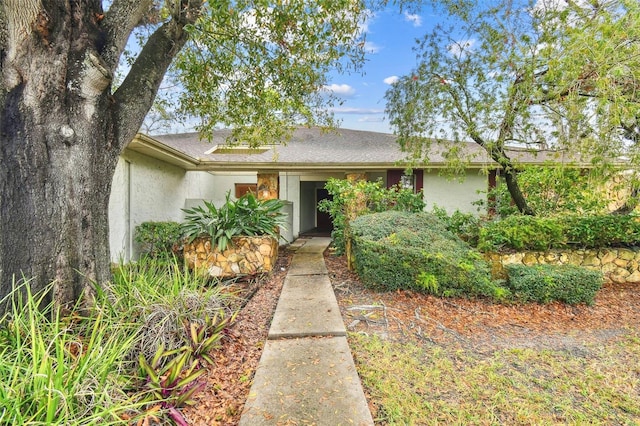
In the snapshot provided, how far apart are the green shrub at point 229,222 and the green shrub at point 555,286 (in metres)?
4.49

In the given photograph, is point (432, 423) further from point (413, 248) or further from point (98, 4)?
point (98, 4)

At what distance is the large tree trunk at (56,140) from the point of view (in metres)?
2.89

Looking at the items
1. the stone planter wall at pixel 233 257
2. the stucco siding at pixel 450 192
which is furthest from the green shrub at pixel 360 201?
the stucco siding at pixel 450 192

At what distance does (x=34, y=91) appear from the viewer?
2.92 m

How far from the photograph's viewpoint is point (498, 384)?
2912 mm

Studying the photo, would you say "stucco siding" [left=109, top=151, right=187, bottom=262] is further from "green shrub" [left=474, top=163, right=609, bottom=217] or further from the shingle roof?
"green shrub" [left=474, top=163, right=609, bottom=217]

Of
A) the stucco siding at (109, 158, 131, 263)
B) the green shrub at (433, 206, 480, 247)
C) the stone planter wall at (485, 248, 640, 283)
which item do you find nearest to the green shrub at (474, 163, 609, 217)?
the stone planter wall at (485, 248, 640, 283)

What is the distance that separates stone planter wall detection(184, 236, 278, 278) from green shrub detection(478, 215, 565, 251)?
13.4 feet

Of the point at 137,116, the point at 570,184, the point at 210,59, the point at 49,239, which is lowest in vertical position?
the point at 49,239

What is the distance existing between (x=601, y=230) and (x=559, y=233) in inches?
36.2

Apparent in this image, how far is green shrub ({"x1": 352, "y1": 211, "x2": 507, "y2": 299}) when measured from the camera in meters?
4.96

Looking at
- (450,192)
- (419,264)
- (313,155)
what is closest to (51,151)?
(419,264)

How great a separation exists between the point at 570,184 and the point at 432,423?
24.2 ft

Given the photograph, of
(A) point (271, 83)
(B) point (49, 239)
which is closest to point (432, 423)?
(B) point (49, 239)
